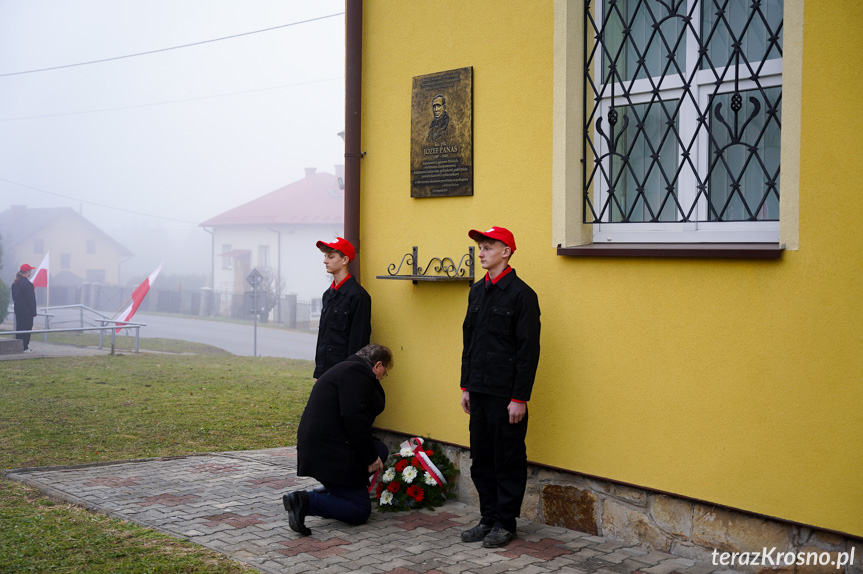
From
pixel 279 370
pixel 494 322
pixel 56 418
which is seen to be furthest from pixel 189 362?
pixel 494 322

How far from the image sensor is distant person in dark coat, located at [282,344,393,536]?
5.49m

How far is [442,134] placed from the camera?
6289 mm

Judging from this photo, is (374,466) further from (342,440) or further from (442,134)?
(442,134)

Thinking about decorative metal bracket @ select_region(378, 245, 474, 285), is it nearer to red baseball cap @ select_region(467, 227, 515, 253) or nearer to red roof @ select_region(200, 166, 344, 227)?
red baseball cap @ select_region(467, 227, 515, 253)

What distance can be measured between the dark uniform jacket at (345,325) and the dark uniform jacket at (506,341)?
1.25 metres

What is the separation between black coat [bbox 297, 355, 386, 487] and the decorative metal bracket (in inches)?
37.7

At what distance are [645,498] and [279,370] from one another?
13383mm

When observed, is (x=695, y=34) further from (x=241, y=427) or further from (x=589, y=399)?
(x=241, y=427)

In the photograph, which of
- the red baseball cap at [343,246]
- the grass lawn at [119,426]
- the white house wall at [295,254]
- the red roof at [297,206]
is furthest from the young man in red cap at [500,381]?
Answer: the white house wall at [295,254]

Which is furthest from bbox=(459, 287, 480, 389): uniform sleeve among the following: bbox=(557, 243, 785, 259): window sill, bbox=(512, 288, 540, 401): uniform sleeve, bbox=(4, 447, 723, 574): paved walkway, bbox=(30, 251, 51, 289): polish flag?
bbox=(30, 251, 51, 289): polish flag

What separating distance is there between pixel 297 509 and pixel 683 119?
3.43 metres

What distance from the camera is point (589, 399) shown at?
5.33 metres

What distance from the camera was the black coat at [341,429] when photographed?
5.51 metres

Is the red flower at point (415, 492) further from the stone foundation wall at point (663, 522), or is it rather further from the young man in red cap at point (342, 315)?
the young man in red cap at point (342, 315)
